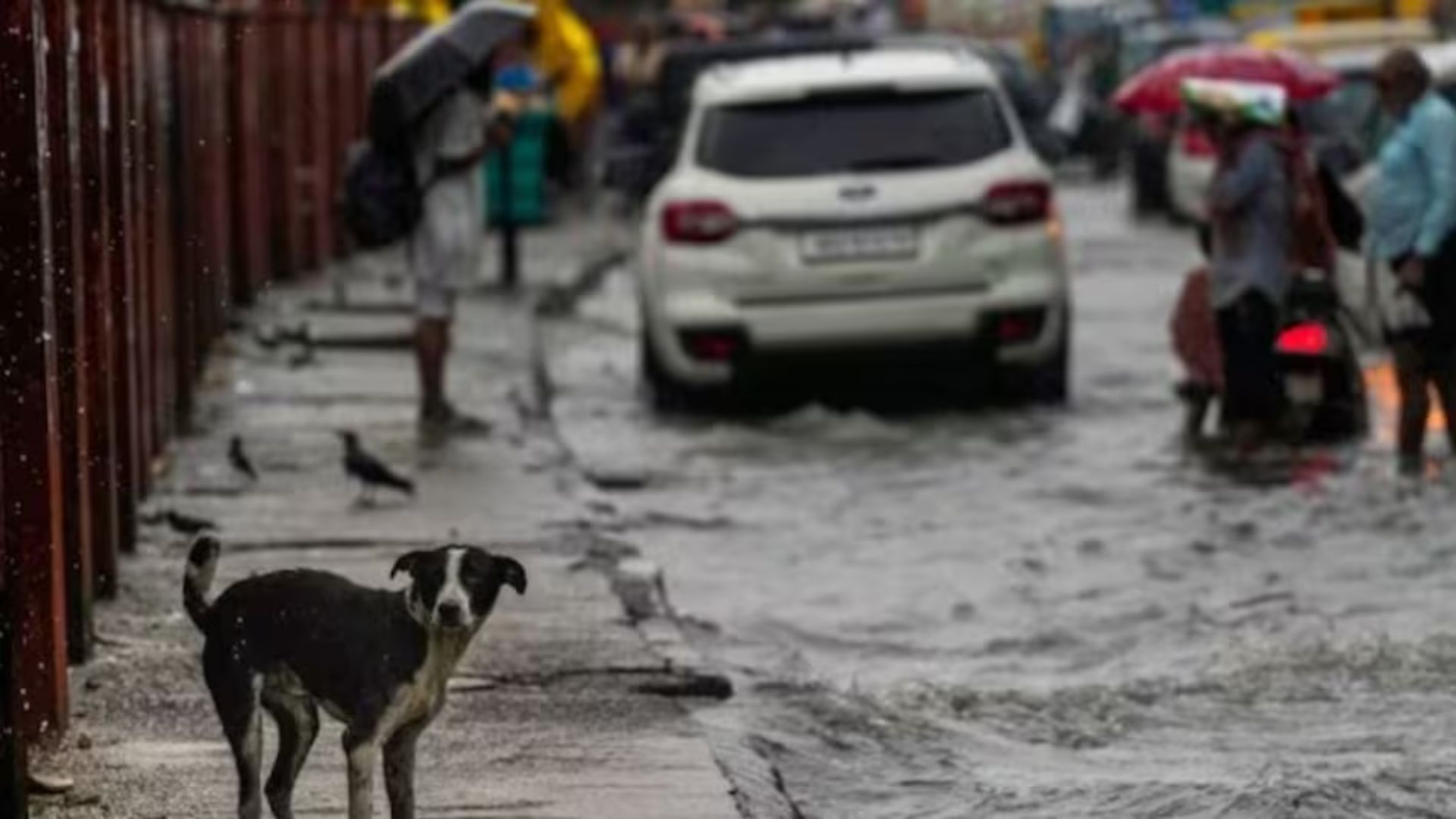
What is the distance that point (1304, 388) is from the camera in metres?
17.4

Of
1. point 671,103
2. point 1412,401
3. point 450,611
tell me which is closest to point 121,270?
point 450,611

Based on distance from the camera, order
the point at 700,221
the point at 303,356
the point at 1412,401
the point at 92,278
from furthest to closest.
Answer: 1. the point at 303,356
2. the point at 700,221
3. the point at 1412,401
4. the point at 92,278

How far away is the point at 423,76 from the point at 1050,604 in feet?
16.2

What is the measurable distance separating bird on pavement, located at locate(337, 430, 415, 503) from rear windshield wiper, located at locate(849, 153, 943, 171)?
5.00 m

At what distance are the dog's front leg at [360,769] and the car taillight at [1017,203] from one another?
11.5m

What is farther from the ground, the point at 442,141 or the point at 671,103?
the point at 442,141

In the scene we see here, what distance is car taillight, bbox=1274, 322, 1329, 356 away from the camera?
17.2 metres

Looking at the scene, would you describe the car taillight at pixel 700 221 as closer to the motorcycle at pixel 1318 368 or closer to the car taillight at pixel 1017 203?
the car taillight at pixel 1017 203

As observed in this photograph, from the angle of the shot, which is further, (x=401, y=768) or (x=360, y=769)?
(x=401, y=768)

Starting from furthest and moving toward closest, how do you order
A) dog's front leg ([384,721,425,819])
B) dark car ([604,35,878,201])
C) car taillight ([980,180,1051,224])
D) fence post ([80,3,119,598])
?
1. dark car ([604,35,878,201])
2. car taillight ([980,180,1051,224])
3. fence post ([80,3,119,598])
4. dog's front leg ([384,721,425,819])

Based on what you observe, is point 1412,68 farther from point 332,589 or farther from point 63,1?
point 332,589

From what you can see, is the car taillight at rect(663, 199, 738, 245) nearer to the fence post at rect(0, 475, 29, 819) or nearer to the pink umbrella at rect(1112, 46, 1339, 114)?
the pink umbrella at rect(1112, 46, 1339, 114)

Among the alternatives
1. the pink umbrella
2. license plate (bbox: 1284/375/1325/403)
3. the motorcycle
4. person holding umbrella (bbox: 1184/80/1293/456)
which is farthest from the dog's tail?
the pink umbrella

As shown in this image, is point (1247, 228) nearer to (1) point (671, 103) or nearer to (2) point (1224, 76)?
(2) point (1224, 76)
